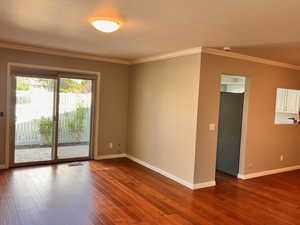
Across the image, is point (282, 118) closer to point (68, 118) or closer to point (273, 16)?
point (273, 16)

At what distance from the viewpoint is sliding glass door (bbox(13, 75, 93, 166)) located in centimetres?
525

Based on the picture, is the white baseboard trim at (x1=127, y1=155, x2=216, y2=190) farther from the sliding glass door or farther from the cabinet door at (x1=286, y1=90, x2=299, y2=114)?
the cabinet door at (x1=286, y1=90, x2=299, y2=114)

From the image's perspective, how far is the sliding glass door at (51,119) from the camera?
525 centimetres

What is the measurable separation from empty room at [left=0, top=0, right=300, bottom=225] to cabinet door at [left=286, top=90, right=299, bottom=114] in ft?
0.08

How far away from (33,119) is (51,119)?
1.23 feet

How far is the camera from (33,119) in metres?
5.39

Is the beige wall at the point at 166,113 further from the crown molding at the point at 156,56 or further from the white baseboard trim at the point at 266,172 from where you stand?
the white baseboard trim at the point at 266,172

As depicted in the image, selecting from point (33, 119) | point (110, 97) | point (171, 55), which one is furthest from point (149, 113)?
point (33, 119)

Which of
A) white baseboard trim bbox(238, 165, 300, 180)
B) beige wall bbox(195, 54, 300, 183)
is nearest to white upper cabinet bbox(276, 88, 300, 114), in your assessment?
beige wall bbox(195, 54, 300, 183)

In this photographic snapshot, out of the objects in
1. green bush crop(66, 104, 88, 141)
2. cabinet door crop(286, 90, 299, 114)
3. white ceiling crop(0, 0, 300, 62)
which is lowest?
green bush crop(66, 104, 88, 141)

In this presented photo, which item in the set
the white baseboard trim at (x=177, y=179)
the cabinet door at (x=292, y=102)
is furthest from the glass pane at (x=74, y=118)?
the cabinet door at (x=292, y=102)

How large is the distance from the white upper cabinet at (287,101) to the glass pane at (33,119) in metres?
5.18

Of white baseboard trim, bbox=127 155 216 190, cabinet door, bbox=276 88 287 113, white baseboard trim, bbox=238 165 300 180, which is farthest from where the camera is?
cabinet door, bbox=276 88 287 113

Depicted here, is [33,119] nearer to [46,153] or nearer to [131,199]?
[46,153]
